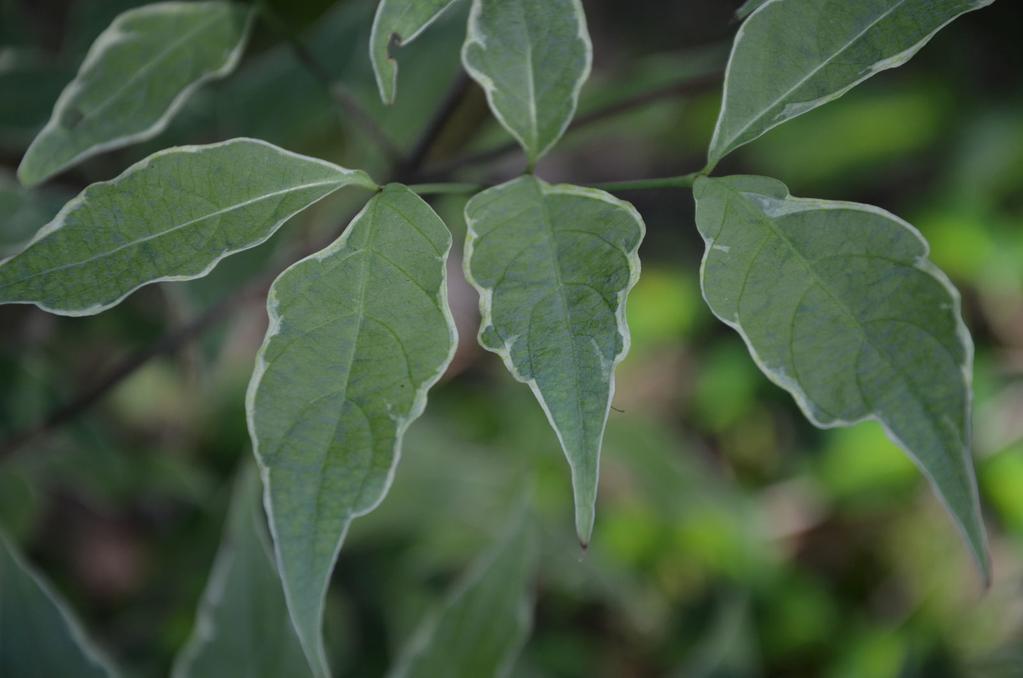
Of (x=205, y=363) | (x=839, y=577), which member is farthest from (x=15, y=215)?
(x=839, y=577)

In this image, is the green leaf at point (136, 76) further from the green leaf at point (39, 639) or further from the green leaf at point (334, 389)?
the green leaf at point (39, 639)

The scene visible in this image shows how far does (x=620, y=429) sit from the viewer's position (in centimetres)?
153

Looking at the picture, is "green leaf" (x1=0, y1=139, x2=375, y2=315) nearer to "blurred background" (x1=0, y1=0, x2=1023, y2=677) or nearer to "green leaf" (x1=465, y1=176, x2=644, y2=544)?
"green leaf" (x1=465, y1=176, x2=644, y2=544)

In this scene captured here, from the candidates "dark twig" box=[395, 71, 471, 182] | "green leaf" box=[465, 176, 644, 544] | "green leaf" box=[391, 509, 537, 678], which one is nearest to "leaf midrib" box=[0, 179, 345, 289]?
"green leaf" box=[465, 176, 644, 544]

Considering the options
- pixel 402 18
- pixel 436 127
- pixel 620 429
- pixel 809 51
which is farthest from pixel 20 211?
pixel 620 429

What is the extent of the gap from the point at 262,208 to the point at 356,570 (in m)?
1.01

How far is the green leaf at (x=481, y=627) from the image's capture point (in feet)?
2.69

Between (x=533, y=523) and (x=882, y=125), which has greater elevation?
(x=533, y=523)

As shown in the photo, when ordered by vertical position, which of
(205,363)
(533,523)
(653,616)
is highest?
(205,363)

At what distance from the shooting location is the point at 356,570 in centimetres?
133

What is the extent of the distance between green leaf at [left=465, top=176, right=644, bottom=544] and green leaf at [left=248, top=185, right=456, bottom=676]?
0.03 m

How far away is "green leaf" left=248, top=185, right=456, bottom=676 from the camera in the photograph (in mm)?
386

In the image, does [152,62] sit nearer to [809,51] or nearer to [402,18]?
[402,18]

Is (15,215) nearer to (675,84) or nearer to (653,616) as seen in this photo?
(675,84)
